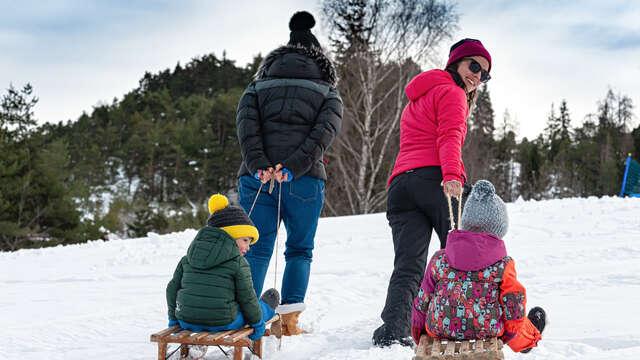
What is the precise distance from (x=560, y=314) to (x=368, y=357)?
1871 millimetres

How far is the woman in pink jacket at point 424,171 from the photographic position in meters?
3.17

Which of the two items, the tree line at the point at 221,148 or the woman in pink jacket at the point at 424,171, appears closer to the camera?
the woman in pink jacket at the point at 424,171

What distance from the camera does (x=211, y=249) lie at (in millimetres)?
2732

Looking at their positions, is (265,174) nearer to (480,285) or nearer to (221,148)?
(480,285)

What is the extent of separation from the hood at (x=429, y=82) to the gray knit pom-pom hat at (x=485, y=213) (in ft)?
3.25

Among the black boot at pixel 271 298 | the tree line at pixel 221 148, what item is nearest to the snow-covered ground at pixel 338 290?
the black boot at pixel 271 298

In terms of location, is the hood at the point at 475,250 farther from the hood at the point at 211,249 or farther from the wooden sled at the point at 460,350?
the hood at the point at 211,249

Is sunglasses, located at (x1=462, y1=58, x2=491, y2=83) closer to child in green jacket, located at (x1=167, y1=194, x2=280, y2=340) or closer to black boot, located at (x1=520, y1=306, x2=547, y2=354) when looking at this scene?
black boot, located at (x1=520, y1=306, x2=547, y2=354)

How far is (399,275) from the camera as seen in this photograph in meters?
3.27

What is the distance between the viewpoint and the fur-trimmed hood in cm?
384

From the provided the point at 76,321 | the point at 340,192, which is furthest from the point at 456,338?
the point at 340,192

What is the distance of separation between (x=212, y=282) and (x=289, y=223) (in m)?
0.99

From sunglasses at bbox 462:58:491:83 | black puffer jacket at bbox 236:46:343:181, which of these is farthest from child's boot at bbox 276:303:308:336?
sunglasses at bbox 462:58:491:83

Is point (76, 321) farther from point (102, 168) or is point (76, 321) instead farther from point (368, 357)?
point (102, 168)
